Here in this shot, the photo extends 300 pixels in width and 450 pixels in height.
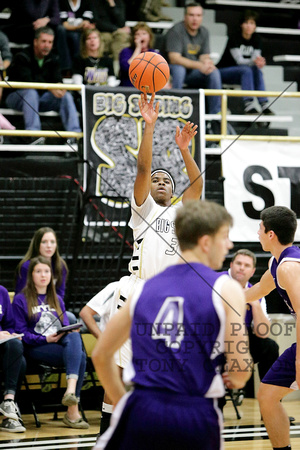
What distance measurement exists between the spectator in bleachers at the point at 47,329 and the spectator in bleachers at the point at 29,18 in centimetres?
424

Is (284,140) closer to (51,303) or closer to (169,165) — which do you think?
(169,165)

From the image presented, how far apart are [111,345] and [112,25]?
8.33 m

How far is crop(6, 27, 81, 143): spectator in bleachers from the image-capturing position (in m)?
9.02

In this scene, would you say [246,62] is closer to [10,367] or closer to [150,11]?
[150,11]

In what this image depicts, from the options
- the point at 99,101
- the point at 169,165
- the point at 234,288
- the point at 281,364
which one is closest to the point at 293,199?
the point at 169,165

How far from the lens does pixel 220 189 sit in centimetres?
905

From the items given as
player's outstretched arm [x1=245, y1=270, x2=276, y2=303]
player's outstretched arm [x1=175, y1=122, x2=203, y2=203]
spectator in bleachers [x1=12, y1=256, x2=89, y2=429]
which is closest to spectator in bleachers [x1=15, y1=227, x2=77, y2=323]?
spectator in bleachers [x1=12, y1=256, x2=89, y2=429]

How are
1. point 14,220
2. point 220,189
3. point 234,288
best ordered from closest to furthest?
point 234,288, point 14,220, point 220,189

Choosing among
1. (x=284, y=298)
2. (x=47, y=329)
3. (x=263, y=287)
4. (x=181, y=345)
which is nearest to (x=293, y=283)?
(x=284, y=298)

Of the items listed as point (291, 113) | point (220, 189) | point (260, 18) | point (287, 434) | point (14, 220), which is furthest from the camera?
point (260, 18)

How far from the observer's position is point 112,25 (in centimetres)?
1041

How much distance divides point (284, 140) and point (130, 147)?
1.99 metres

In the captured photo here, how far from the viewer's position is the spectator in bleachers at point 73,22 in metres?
10.1

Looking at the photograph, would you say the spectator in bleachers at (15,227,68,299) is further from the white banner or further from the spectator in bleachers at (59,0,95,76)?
the spectator in bleachers at (59,0,95,76)
